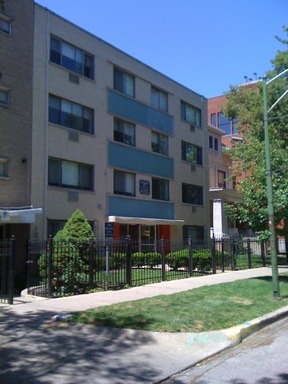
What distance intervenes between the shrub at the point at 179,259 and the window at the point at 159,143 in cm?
1083

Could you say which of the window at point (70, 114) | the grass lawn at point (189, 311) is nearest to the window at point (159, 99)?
the window at point (70, 114)

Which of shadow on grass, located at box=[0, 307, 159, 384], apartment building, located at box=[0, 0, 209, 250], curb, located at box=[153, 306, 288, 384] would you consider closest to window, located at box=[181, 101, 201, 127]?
apartment building, located at box=[0, 0, 209, 250]

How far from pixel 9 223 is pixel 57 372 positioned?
537 inches

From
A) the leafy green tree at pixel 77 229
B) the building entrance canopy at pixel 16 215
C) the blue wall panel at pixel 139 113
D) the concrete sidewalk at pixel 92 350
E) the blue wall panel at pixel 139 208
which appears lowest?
the concrete sidewalk at pixel 92 350

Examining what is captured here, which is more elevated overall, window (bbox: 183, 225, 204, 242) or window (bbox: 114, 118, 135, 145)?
window (bbox: 114, 118, 135, 145)

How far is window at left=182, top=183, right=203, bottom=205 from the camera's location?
1267 inches

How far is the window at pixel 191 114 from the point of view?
32.8 metres

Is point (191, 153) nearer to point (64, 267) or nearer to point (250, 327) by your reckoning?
point (64, 267)

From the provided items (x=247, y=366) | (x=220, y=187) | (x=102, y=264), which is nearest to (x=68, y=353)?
(x=247, y=366)

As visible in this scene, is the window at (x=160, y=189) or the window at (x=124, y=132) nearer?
the window at (x=124, y=132)

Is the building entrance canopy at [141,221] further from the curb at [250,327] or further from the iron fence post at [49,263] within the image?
the curb at [250,327]

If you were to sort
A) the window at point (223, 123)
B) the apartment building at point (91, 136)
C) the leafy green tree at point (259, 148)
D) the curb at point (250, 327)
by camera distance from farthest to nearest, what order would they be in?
the window at point (223, 123)
the apartment building at point (91, 136)
the leafy green tree at point (259, 148)
the curb at point (250, 327)

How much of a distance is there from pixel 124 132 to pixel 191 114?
881 centimetres

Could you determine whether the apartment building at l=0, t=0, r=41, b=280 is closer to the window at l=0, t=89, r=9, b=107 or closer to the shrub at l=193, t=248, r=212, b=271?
the window at l=0, t=89, r=9, b=107
